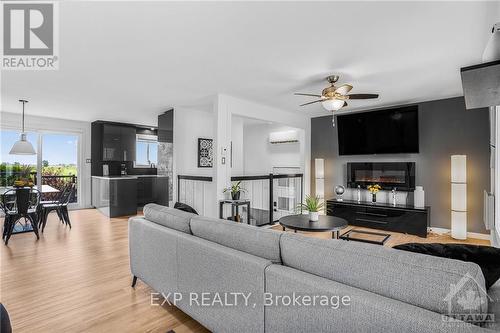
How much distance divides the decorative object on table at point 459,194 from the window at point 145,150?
7.35 metres

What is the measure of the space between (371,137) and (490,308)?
4867 millimetres

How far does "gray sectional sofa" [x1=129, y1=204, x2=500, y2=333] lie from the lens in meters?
0.97

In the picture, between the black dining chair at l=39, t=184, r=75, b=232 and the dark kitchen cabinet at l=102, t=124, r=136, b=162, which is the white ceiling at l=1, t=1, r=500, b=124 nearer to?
the black dining chair at l=39, t=184, r=75, b=232

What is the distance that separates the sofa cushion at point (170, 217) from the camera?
2.07 m

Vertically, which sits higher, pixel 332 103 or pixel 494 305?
pixel 332 103

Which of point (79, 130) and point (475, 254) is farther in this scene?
point (79, 130)

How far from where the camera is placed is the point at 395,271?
1087 millimetres

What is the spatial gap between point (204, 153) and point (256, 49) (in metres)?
3.31

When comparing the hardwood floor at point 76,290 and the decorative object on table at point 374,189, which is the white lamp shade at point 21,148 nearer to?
the hardwood floor at point 76,290

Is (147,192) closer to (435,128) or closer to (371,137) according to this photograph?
(371,137)

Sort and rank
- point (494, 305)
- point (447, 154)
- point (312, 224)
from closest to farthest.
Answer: point (494, 305) → point (312, 224) → point (447, 154)

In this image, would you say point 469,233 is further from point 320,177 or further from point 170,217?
point 170,217

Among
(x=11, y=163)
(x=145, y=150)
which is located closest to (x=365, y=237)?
(x=145, y=150)

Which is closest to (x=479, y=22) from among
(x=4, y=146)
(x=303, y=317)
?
(x=303, y=317)
